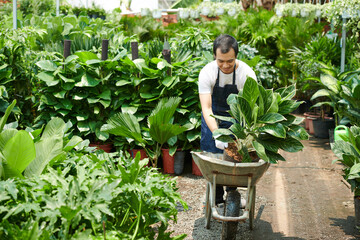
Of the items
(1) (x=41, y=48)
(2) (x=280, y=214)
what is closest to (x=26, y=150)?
(2) (x=280, y=214)

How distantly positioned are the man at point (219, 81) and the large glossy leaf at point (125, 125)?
1208mm

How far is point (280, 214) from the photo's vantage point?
4582 mm

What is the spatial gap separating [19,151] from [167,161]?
132 inches

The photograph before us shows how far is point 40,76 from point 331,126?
4815 mm

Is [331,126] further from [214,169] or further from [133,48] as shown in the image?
[214,169]

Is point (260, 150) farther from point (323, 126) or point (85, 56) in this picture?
point (323, 126)

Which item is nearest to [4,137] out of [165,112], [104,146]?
[165,112]

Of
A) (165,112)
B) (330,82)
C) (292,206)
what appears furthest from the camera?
(330,82)

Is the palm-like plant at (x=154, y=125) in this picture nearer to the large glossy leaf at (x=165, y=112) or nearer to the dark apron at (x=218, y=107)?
the large glossy leaf at (x=165, y=112)

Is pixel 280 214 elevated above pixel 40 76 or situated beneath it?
situated beneath

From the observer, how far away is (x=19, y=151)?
2475 mm

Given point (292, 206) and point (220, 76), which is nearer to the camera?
point (220, 76)

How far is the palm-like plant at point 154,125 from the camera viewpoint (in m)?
5.08

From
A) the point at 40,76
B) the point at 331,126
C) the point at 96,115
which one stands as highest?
the point at 40,76
